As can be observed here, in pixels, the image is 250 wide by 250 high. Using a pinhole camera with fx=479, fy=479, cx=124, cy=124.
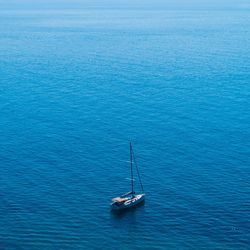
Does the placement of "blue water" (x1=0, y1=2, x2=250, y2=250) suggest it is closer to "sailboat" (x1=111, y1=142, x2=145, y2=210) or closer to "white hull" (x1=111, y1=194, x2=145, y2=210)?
"white hull" (x1=111, y1=194, x2=145, y2=210)

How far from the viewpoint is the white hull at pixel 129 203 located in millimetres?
100838

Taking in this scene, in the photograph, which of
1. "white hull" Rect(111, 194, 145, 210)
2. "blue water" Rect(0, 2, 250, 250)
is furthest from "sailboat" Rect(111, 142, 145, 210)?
"blue water" Rect(0, 2, 250, 250)

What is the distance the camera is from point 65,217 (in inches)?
3890

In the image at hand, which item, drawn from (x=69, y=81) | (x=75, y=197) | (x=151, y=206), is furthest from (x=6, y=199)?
(x=69, y=81)

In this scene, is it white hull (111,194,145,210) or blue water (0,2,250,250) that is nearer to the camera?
blue water (0,2,250,250)

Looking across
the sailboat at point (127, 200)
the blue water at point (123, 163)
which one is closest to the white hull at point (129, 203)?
the sailboat at point (127, 200)

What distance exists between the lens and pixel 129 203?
102375 mm

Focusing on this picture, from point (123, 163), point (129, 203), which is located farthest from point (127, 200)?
point (123, 163)

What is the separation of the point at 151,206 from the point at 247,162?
3198 centimetres

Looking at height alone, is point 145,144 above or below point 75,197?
above

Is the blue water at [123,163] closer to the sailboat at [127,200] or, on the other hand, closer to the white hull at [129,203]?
the white hull at [129,203]

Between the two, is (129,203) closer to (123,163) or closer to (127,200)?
(127,200)

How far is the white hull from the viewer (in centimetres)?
10084

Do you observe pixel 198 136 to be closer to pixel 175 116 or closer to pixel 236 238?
pixel 175 116
